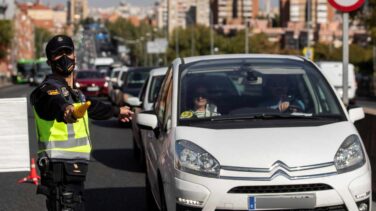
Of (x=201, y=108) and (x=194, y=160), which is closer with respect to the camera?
(x=194, y=160)

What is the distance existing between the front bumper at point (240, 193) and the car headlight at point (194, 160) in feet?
0.18

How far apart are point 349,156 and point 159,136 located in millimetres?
1795

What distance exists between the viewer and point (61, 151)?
6133mm

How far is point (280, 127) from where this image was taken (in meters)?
7.19

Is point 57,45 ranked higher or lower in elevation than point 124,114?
higher

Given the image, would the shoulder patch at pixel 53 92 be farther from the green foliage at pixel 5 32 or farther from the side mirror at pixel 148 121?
the green foliage at pixel 5 32

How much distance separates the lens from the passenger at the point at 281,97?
25.9 feet

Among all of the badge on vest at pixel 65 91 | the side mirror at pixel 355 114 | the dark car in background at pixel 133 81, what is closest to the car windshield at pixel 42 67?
the dark car in background at pixel 133 81

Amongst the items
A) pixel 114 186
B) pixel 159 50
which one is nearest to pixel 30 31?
pixel 159 50

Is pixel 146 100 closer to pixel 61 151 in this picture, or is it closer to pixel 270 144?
pixel 270 144

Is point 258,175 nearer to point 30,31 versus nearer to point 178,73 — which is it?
point 178,73

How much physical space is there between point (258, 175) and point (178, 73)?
1788 millimetres

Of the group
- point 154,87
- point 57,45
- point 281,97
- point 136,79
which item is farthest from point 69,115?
point 136,79

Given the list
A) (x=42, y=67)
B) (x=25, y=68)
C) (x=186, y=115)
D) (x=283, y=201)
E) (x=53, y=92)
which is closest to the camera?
(x=53, y=92)
